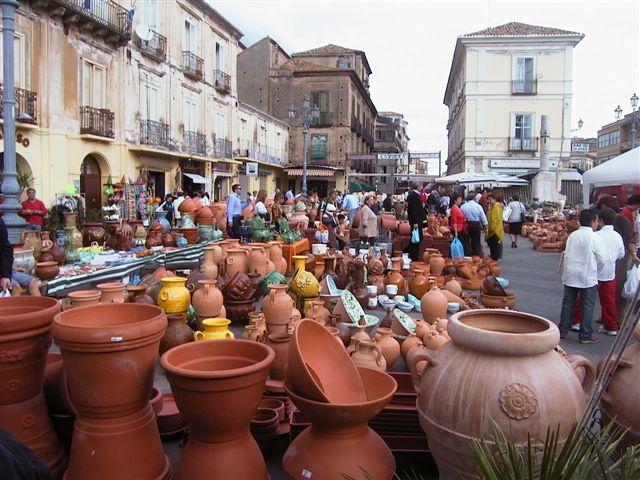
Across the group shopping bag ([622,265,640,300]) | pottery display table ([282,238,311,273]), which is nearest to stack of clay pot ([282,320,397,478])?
shopping bag ([622,265,640,300])

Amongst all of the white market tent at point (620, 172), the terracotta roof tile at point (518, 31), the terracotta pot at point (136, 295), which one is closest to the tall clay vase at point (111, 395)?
the terracotta pot at point (136, 295)

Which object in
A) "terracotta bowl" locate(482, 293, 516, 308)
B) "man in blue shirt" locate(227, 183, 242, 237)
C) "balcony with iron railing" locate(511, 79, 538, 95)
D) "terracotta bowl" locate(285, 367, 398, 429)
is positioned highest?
"balcony with iron railing" locate(511, 79, 538, 95)

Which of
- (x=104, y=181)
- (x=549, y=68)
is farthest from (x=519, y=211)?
(x=549, y=68)

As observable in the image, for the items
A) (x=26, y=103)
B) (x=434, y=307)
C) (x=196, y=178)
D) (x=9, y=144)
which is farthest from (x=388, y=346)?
(x=196, y=178)

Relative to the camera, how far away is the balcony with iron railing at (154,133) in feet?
63.1

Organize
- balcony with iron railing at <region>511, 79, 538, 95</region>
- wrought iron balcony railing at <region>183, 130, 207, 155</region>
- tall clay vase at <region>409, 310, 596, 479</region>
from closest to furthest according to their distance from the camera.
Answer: tall clay vase at <region>409, 310, 596, 479</region>, wrought iron balcony railing at <region>183, 130, 207, 155</region>, balcony with iron railing at <region>511, 79, 538, 95</region>

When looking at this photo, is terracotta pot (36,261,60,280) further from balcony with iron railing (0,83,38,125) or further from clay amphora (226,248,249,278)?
balcony with iron railing (0,83,38,125)

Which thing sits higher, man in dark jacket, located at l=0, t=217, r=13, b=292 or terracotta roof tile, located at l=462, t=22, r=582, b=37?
terracotta roof tile, located at l=462, t=22, r=582, b=37

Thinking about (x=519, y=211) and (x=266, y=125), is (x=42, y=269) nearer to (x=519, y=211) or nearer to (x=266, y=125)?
(x=519, y=211)

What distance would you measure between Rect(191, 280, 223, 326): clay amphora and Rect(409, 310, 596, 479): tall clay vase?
3226 millimetres

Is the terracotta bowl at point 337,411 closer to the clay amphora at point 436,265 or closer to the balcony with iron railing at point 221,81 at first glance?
the clay amphora at point 436,265

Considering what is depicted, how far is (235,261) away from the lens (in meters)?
7.07

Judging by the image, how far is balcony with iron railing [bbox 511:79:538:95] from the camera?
3319 centimetres

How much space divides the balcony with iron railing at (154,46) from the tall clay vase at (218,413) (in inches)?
733
